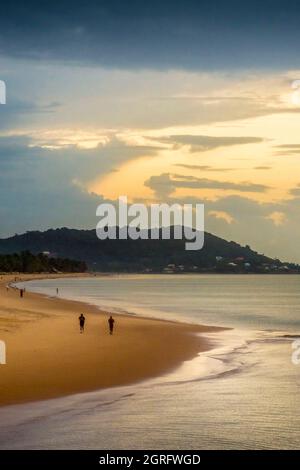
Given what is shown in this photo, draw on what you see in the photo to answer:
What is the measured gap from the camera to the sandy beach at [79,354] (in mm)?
24172

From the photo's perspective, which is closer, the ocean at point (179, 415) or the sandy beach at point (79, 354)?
the ocean at point (179, 415)

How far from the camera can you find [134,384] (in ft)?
83.4

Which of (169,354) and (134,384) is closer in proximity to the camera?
(134,384)

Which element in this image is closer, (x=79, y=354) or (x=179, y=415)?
(x=179, y=415)

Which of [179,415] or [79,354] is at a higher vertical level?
[79,354]

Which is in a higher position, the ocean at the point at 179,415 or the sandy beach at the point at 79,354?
the sandy beach at the point at 79,354

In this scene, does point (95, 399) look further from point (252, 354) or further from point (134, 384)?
point (252, 354)

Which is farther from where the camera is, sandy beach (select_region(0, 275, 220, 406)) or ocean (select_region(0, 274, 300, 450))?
sandy beach (select_region(0, 275, 220, 406))

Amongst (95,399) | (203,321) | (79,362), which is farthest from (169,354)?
(203,321)

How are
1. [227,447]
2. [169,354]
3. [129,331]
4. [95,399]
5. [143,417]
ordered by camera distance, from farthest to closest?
1. [129,331]
2. [169,354]
3. [95,399]
4. [143,417]
5. [227,447]

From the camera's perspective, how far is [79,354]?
104 ft

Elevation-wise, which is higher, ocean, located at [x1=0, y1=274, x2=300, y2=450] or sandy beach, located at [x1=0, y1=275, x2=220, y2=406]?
sandy beach, located at [x1=0, y1=275, x2=220, y2=406]

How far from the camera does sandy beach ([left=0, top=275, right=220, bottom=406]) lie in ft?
79.3
